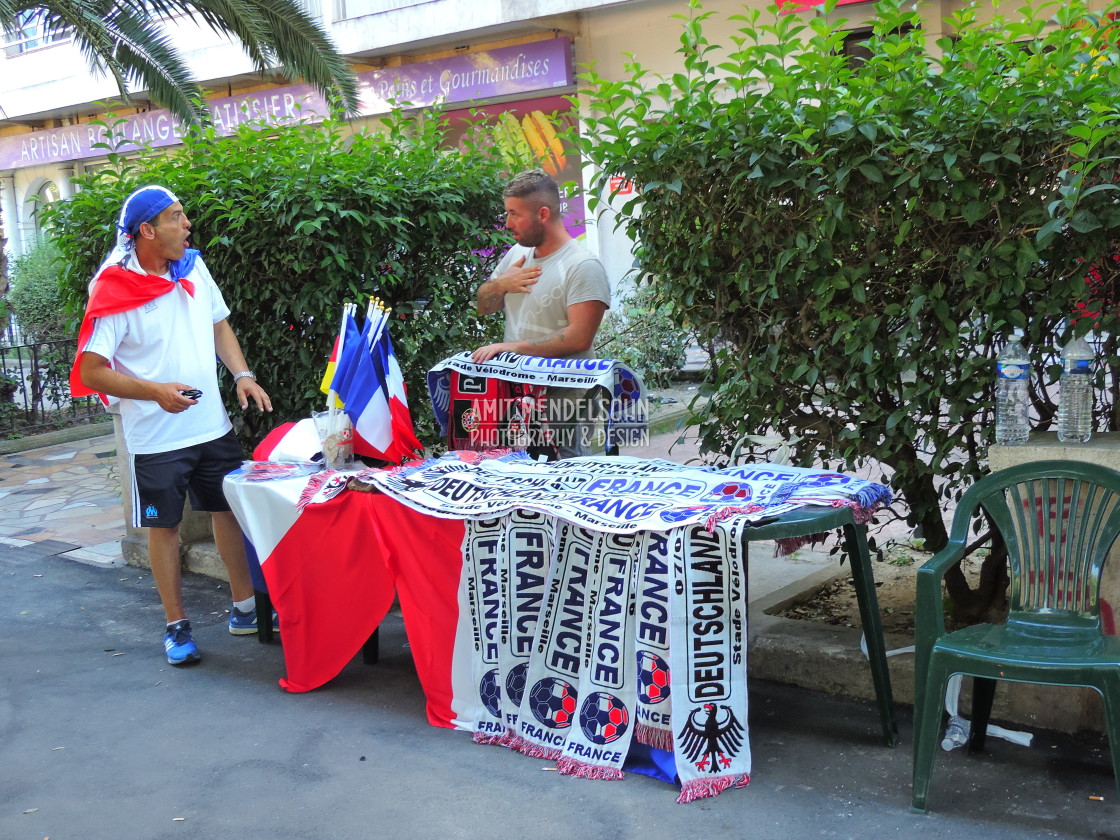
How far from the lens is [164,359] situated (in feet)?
15.2

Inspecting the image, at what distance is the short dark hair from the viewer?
4.63 meters

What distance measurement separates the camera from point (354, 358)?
4.41 metres

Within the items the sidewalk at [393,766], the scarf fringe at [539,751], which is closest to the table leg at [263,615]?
the sidewalk at [393,766]

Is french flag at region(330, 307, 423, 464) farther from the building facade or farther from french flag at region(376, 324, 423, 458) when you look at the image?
the building facade

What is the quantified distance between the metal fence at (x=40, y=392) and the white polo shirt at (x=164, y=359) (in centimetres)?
769

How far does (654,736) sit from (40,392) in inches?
417

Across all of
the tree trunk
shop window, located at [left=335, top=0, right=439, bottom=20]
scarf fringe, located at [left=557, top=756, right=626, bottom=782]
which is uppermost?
shop window, located at [left=335, top=0, right=439, bottom=20]

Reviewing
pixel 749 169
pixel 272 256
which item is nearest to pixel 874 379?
pixel 749 169

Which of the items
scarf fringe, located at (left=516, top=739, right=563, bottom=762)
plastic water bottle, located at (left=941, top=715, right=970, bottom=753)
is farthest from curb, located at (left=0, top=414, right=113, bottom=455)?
plastic water bottle, located at (left=941, top=715, right=970, bottom=753)

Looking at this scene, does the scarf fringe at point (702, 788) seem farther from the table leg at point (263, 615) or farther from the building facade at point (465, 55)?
the building facade at point (465, 55)

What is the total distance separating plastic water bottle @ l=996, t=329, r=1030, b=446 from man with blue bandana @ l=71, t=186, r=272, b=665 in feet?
10.00

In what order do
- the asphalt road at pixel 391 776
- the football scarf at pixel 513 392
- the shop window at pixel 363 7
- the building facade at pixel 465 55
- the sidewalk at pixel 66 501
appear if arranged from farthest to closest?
1. the shop window at pixel 363 7
2. the building facade at pixel 465 55
3. the sidewalk at pixel 66 501
4. the football scarf at pixel 513 392
5. the asphalt road at pixel 391 776

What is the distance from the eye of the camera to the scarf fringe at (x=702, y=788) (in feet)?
10.6

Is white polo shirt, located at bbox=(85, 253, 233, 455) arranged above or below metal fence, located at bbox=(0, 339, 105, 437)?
above
